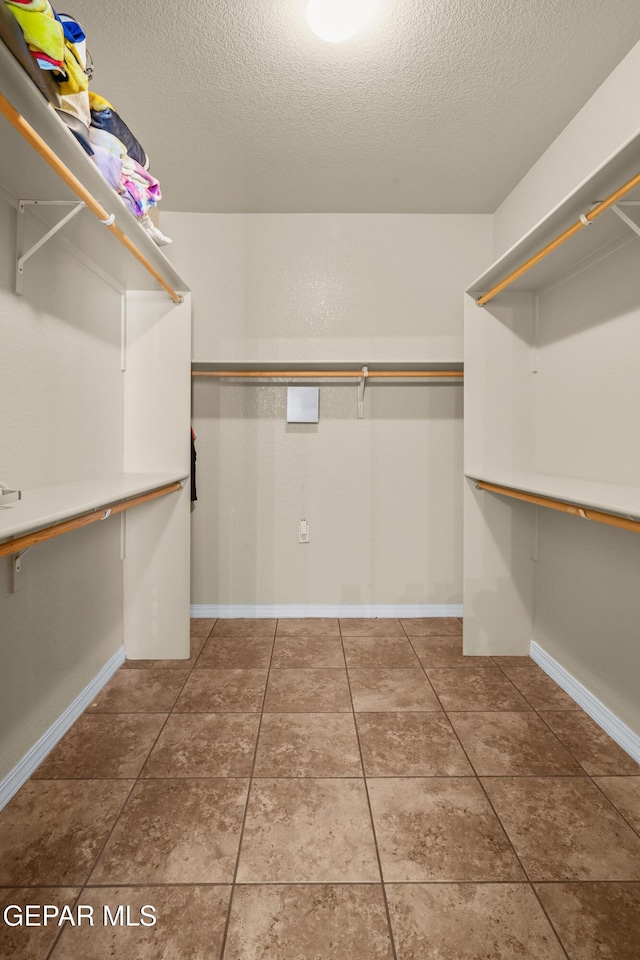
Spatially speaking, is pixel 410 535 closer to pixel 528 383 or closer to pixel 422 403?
pixel 422 403

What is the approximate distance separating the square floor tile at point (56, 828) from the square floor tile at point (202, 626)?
4.04 ft

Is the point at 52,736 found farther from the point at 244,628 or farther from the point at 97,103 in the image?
the point at 97,103

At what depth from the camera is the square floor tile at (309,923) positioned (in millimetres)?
1041

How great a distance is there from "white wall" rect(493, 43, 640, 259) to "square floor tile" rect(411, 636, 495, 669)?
84.7 inches

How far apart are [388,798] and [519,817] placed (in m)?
0.39

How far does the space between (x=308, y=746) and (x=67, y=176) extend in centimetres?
194

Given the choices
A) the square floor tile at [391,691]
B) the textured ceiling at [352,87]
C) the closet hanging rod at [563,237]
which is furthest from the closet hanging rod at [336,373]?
the square floor tile at [391,691]

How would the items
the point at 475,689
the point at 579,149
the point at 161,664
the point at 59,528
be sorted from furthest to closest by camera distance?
1. the point at 161,664
2. the point at 475,689
3. the point at 579,149
4. the point at 59,528

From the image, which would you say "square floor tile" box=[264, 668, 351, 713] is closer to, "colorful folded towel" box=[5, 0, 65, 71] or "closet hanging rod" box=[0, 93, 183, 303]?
"closet hanging rod" box=[0, 93, 183, 303]

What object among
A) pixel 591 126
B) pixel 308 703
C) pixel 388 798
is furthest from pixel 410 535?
pixel 591 126

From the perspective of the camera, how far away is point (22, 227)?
1480mm

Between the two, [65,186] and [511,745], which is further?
[511,745]

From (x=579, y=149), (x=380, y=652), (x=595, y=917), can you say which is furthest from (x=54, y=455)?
(x=579, y=149)

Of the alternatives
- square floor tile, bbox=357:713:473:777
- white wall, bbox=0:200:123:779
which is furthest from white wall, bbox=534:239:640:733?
white wall, bbox=0:200:123:779
